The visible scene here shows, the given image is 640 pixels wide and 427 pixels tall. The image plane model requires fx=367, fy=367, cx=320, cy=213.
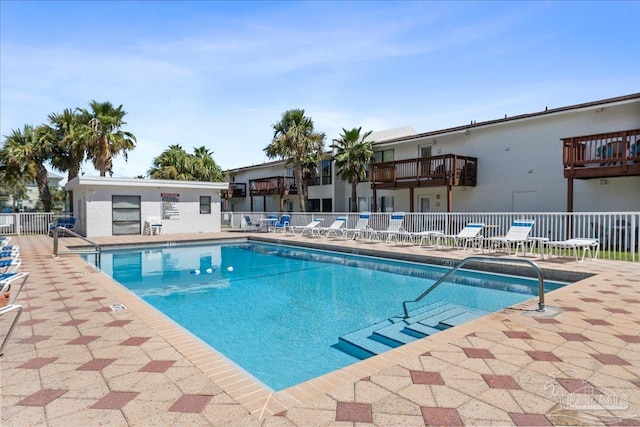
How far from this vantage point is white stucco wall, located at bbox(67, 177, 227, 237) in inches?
683

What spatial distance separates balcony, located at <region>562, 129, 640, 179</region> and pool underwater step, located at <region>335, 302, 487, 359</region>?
10115 millimetres

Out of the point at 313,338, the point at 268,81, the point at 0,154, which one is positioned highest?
the point at 268,81

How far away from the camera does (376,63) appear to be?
1350cm

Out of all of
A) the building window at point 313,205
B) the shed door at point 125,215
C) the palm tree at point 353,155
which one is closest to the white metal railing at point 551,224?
the palm tree at point 353,155

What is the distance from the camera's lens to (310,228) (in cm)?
1789

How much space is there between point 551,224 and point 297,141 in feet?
50.2

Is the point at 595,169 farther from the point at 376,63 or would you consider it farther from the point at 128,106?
the point at 128,106

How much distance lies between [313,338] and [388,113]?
20.2 meters

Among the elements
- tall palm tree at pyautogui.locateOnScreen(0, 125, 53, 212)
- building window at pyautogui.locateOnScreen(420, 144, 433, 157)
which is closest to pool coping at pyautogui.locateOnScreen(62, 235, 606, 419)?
building window at pyautogui.locateOnScreen(420, 144, 433, 157)

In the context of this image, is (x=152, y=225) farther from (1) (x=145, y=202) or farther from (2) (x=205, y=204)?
(2) (x=205, y=204)

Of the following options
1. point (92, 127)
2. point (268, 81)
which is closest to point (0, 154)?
point (92, 127)

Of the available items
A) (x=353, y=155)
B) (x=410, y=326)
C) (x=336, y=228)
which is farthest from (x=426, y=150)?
(x=410, y=326)

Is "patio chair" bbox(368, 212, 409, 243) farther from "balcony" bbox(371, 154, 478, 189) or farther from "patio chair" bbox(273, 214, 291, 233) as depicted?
"patio chair" bbox(273, 214, 291, 233)

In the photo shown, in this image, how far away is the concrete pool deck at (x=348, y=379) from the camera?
243 centimetres
